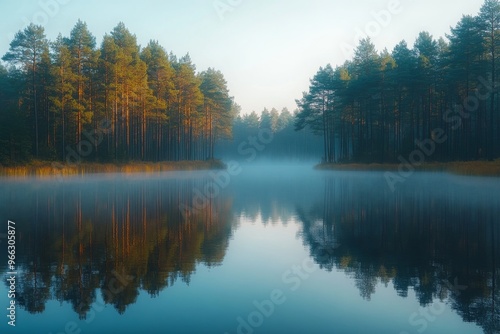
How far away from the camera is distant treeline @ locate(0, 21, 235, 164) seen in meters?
50.3

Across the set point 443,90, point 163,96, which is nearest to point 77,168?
point 163,96

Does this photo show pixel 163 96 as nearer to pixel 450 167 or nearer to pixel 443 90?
pixel 443 90

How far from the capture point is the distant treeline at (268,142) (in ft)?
495

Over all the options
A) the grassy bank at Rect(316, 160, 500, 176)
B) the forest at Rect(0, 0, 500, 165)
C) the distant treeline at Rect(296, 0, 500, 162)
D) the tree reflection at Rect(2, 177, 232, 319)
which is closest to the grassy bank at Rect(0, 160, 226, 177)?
the forest at Rect(0, 0, 500, 165)

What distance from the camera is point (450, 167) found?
154 ft

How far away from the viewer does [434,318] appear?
682 centimetres

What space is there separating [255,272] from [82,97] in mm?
52576

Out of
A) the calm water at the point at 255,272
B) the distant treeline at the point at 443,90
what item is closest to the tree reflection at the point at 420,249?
the calm water at the point at 255,272

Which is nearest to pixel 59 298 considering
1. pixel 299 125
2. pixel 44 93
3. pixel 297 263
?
pixel 297 263

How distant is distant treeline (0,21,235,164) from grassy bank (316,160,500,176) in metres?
28.7

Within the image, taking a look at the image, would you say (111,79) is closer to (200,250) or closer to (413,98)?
(413,98)

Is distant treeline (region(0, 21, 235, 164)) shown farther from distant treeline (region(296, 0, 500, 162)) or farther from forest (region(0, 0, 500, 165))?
distant treeline (region(296, 0, 500, 162))

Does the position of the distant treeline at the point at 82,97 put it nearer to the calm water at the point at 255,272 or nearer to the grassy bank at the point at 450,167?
the grassy bank at the point at 450,167

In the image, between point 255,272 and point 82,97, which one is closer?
point 255,272
